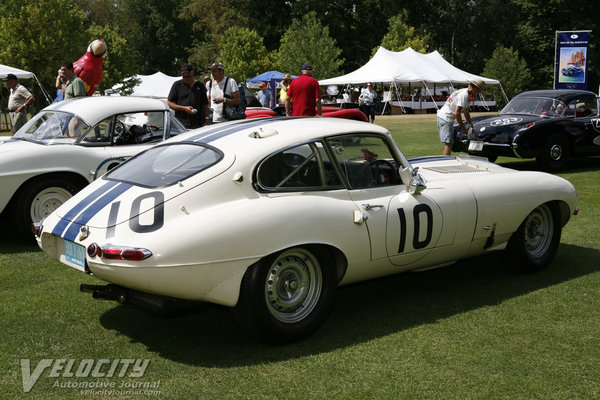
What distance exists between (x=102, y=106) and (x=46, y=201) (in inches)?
50.9

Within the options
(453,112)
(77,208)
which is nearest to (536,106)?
(453,112)

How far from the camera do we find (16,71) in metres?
24.1

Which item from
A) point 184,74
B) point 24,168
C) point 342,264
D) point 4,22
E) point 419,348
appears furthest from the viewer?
point 4,22

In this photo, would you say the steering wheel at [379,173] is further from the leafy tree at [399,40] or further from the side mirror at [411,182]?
the leafy tree at [399,40]

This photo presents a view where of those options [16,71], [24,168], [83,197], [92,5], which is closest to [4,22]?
[16,71]

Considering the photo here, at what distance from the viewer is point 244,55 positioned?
157ft

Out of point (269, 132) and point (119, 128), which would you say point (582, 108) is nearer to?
point (119, 128)

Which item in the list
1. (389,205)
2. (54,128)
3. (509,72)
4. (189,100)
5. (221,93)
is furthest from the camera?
(509,72)

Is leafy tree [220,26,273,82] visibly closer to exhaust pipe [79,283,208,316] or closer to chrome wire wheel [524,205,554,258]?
chrome wire wheel [524,205,554,258]

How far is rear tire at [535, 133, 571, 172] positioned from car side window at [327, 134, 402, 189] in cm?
838

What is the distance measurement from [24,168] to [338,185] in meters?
3.89

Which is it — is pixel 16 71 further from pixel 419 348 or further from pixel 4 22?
pixel 419 348

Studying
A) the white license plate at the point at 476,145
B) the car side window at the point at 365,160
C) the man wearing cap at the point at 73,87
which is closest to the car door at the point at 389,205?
the car side window at the point at 365,160

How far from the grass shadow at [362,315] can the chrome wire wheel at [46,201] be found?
2520 mm
